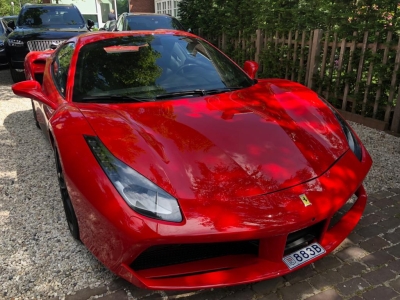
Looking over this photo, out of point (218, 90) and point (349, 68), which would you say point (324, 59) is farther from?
point (218, 90)

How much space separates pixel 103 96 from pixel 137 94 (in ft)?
0.82

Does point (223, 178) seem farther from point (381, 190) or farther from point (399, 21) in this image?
point (399, 21)

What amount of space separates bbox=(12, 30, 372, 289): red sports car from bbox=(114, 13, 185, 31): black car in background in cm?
635

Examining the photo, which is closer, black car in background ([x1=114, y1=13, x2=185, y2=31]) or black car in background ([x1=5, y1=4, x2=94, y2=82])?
black car in background ([x1=5, y1=4, x2=94, y2=82])

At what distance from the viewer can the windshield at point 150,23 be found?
28.5ft

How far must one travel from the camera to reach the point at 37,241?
2537mm

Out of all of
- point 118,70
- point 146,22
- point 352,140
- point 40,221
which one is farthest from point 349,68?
point 146,22

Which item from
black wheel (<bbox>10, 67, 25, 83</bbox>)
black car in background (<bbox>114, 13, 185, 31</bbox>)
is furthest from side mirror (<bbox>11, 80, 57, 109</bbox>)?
black car in background (<bbox>114, 13, 185, 31</bbox>)

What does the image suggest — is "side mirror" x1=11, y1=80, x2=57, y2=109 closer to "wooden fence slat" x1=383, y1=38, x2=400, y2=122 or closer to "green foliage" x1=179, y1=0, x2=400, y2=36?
"wooden fence slat" x1=383, y1=38, x2=400, y2=122

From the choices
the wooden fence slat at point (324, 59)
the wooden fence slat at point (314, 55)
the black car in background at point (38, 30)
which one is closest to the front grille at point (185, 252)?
the wooden fence slat at point (324, 59)

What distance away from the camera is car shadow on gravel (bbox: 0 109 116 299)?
2.10m

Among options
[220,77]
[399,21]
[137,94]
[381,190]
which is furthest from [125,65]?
[399,21]

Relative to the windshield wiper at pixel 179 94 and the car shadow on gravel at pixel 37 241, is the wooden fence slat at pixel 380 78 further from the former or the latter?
the car shadow on gravel at pixel 37 241

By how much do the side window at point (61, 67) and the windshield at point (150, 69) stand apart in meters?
0.19
